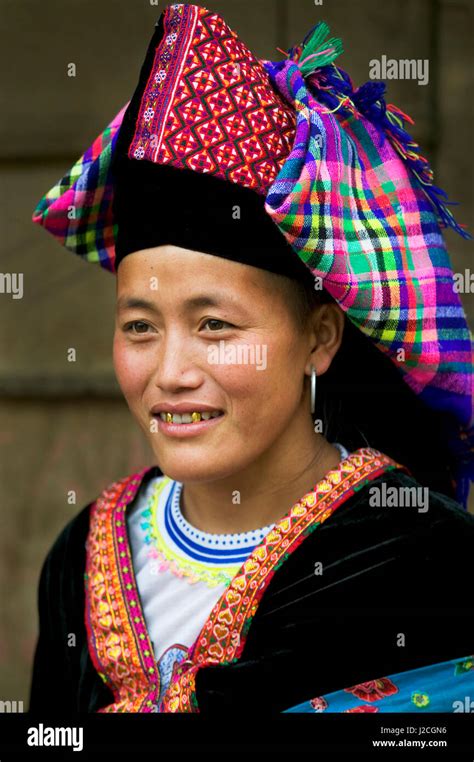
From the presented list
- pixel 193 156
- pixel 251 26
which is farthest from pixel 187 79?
pixel 251 26

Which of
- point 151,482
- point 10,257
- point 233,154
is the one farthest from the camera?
point 10,257

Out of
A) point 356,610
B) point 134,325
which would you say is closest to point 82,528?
point 134,325

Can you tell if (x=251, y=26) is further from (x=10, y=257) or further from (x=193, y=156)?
(x=193, y=156)

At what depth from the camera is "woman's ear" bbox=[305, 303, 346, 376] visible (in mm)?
2002

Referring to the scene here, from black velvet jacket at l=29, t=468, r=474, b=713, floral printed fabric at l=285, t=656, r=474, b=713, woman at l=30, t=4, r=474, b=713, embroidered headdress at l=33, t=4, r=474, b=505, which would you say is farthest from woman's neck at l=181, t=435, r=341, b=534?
floral printed fabric at l=285, t=656, r=474, b=713

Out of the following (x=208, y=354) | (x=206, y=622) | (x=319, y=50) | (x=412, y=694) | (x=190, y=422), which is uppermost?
(x=319, y=50)

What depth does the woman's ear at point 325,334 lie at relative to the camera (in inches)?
78.8

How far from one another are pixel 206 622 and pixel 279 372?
1.64ft

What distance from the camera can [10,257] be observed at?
3.86 metres

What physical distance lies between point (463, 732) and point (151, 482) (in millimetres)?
916

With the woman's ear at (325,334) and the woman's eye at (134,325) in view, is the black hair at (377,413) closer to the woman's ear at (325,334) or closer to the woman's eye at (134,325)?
the woman's ear at (325,334)

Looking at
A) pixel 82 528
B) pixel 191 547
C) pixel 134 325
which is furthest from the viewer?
pixel 82 528

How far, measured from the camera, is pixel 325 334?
6.64ft

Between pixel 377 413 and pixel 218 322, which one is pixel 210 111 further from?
pixel 377 413
